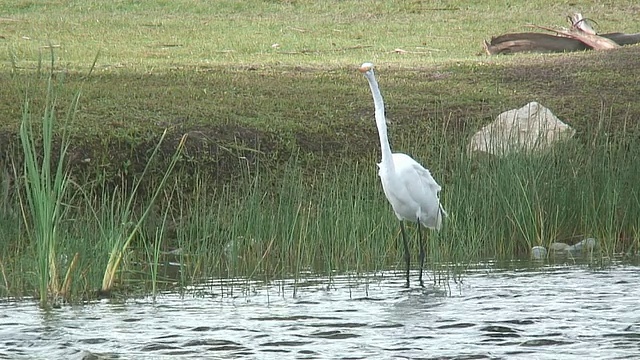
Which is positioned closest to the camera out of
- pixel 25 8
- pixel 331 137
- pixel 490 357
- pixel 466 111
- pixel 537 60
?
pixel 490 357

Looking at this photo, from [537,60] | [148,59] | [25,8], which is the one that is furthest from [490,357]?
[25,8]

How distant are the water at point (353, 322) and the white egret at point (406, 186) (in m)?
0.63

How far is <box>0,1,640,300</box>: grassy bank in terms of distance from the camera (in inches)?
288

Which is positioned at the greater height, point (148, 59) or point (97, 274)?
point (148, 59)

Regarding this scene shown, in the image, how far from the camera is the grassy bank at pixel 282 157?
24.0ft

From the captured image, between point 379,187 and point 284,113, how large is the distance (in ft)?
8.36

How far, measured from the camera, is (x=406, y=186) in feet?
25.3

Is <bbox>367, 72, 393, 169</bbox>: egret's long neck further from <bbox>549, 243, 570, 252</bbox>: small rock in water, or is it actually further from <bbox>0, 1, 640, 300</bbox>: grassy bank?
<bbox>549, 243, 570, 252</bbox>: small rock in water

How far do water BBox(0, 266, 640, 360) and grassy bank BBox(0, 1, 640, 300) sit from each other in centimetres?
27

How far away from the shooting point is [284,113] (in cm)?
1105

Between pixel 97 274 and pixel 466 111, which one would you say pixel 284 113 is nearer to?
pixel 466 111

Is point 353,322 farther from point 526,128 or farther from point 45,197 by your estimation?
point 526,128

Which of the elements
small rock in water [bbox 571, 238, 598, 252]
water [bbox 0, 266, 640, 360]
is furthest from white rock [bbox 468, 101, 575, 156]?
water [bbox 0, 266, 640, 360]

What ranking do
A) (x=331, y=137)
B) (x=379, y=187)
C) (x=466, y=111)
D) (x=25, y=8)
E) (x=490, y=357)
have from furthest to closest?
Answer: (x=25, y=8), (x=466, y=111), (x=331, y=137), (x=379, y=187), (x=490, y=357)
